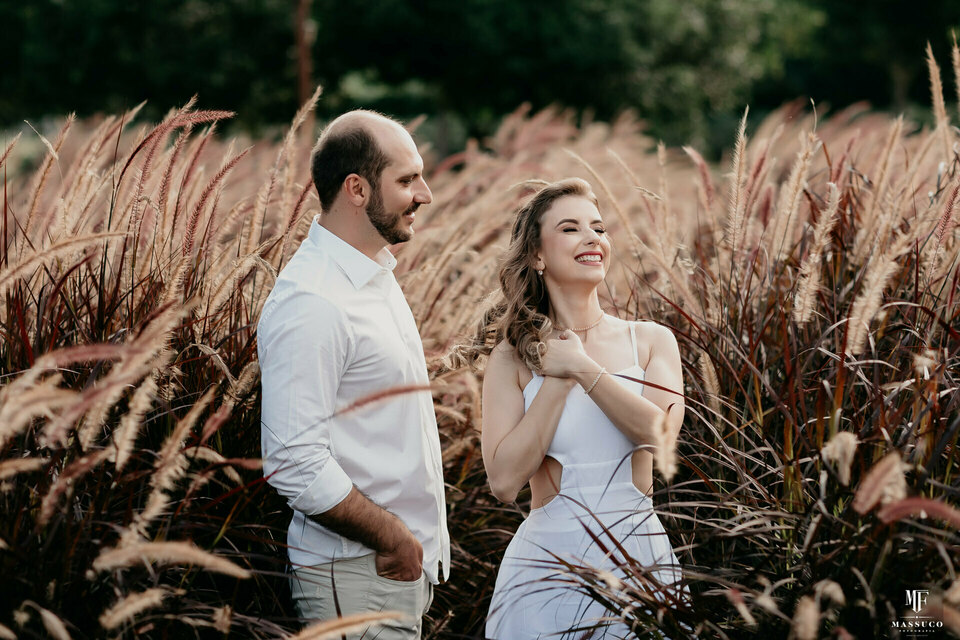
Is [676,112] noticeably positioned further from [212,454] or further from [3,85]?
[212,454]

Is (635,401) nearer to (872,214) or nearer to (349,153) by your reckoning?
(349,153)

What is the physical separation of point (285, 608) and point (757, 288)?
80.9 inches

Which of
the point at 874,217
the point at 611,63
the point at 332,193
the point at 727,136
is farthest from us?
the point at 727,136

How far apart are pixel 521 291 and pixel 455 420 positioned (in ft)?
2.87

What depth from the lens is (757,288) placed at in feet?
11.2

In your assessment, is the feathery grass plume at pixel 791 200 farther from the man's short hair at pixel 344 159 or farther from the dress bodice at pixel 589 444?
the man's short hair at pixel 344 159

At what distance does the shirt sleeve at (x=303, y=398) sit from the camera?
93.7 inches

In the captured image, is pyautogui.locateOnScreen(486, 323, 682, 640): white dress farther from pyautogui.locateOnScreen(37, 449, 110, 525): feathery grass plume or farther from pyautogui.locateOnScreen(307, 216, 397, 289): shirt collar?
pyautogui.locateOnScreen(37, 449, 110, 525): feathery grass plume

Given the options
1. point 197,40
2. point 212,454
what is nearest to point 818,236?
point 212,454

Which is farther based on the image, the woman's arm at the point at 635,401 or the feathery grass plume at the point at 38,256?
the woman's arm at the point at 635,401

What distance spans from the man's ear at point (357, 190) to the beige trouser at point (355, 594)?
1.05 meters

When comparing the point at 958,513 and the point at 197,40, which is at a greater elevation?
the point at 197,40

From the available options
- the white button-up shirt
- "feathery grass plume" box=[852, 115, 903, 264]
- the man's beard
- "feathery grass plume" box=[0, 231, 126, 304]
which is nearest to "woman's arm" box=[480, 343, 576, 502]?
the white button-up shirt

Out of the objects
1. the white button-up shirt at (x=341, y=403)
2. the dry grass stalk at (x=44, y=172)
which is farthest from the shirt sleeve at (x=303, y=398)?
the dry grass stalk at (x=44, y=172)
